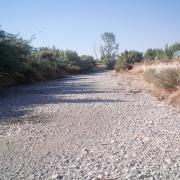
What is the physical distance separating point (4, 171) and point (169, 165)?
3.37m

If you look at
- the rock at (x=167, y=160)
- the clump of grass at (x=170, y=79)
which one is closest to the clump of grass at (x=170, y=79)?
the clump of grass at (x=170, y=79)

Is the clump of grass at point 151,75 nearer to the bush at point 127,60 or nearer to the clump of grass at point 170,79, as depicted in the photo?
the clump of grass at point 170,79

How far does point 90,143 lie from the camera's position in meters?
9.57

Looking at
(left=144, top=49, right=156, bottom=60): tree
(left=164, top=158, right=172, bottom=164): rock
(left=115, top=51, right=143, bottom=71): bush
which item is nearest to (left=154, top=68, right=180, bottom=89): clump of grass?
(left=164, top=158, right=172, bottom=164): rock

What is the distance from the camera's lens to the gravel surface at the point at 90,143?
7215 millimetres

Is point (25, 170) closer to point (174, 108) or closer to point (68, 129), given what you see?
point (68, 129)

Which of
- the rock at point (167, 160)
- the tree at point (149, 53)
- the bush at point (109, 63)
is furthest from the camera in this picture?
the bush at point (109, 63)

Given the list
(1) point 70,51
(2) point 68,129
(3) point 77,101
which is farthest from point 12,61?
(1) point 70,51

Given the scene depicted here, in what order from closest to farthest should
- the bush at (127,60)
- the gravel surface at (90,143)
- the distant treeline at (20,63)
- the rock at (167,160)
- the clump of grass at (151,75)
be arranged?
the gravel surface at (90,143) → the rock at (167,160) → the clump of grass at (151,75) → the distant treeline at (20,63) → the bush at (127,60)

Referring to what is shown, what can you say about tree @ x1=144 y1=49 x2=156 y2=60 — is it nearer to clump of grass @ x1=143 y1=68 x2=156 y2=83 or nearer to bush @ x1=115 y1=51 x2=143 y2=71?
bush @ x1=115 y1=51 x2=143 y2=71

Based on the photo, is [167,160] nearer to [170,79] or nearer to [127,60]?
[170,79]

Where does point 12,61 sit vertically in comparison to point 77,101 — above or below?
above

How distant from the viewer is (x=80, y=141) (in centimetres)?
984

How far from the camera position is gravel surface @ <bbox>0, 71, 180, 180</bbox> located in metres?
7.21
